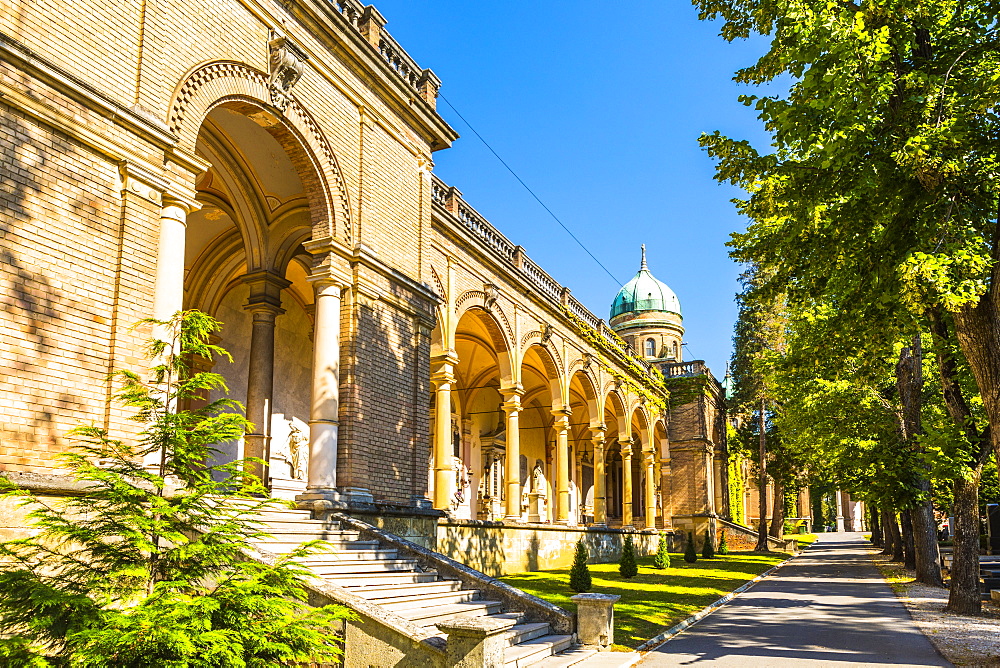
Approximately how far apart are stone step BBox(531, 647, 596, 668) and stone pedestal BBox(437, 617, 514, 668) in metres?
1.61

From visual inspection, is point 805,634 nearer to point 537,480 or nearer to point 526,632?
point 526,632

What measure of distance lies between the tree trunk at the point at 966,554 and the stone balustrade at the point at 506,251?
43.2ft

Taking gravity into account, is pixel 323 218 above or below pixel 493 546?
above

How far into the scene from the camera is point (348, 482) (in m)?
12.5

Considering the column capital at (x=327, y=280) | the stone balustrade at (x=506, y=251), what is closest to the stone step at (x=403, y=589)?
the column capital at (x=327, y=280)

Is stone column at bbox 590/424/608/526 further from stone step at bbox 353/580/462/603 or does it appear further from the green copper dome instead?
the green copper dome

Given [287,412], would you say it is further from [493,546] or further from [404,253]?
[493,546]

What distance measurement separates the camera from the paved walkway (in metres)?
10.0

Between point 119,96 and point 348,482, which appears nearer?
point 119,96

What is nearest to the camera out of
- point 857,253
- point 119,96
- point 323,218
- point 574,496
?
point 119,96

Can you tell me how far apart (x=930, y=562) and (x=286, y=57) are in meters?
19.5

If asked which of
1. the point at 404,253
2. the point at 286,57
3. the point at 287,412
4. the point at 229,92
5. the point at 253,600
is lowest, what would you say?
the point at 253,600

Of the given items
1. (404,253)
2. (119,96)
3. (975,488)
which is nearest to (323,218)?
(404,253)

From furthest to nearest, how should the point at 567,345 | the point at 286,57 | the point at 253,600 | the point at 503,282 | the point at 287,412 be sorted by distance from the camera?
the point at 567,345, the point at 503,282, the point at 287,412, the point at 286,57, the point at 253,600
